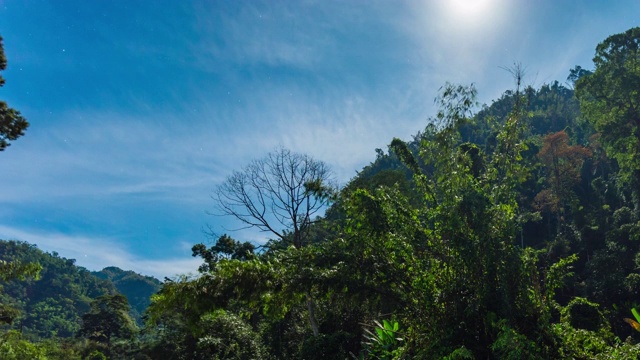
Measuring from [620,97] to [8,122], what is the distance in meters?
28.3

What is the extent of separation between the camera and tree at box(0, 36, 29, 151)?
24.3 ft

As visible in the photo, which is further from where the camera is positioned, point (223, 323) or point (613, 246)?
point (613, 246)

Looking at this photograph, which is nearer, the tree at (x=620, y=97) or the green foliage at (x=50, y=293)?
the tree at (x=620, y=97)

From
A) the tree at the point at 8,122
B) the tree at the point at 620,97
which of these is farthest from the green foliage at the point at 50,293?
the tree at the point at 620,97

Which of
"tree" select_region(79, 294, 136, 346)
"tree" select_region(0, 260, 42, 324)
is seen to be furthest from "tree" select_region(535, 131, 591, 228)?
"tree" select_region(79, 294, 136, 346)

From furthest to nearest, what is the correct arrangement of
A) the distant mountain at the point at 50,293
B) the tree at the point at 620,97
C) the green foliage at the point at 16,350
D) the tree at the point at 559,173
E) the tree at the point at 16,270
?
the distant mountain at the point at 50,293
the tree at the point at 559,173
the tree at the point at 620,97
the green foliage at the point at 16,350
the tree at the point at 16,270

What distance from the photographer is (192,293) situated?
432 centimetres

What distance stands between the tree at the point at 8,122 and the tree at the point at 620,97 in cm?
2655

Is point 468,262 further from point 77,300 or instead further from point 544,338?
point 77,300

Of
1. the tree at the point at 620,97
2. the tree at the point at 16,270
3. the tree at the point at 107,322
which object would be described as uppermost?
the tree at the point at 620,97

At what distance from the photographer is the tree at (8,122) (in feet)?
24.3

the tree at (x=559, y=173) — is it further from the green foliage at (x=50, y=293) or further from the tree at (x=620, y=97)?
the green foliage at (x=50, y=293)

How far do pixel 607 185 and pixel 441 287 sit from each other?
1500 inches

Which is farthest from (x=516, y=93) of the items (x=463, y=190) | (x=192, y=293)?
(x=192, y=293)
